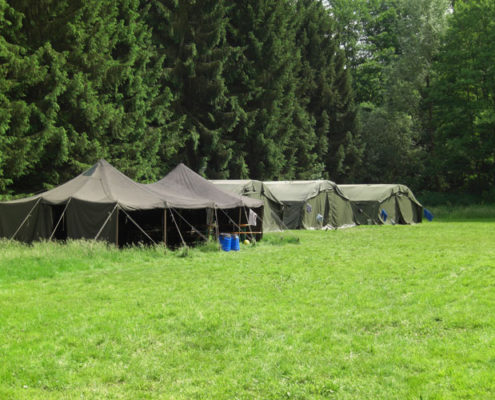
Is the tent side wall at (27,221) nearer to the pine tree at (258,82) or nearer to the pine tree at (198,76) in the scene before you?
the pine tree at (198,76)

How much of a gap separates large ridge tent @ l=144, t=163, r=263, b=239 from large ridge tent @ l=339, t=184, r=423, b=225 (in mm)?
8801

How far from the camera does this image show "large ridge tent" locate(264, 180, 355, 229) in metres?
24.0

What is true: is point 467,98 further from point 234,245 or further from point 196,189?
point 234,245

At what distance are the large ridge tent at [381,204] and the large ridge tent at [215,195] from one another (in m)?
8.80

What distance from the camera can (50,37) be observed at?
2041 cm

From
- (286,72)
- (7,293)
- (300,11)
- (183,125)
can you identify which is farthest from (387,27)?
(7,293)

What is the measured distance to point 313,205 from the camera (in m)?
24.5

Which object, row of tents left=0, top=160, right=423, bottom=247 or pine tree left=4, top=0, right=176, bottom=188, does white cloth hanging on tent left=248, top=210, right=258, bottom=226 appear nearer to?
row of tents left=0, top=160, right=423, bottom=247

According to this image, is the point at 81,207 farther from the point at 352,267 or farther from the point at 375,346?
the point at 375,346

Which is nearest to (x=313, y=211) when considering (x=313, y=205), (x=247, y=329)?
(x=313, y=205)

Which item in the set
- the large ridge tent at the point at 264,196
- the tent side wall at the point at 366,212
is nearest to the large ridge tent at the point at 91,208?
the large ridge tent at the point at 264,196

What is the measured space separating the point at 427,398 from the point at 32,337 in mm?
4621

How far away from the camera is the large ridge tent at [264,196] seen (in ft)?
71.5

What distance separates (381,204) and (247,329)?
2161cm
